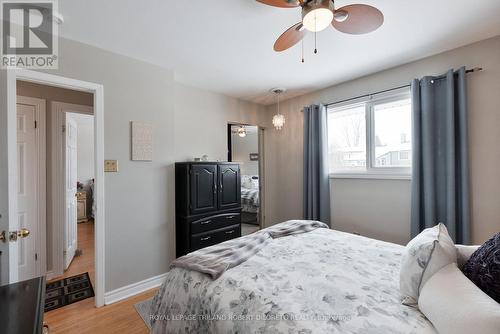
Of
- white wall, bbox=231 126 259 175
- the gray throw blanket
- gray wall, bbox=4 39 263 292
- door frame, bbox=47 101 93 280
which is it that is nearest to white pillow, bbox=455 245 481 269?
the gray throw blanket

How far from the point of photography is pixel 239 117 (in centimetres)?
391

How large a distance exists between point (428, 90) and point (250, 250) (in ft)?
8.00

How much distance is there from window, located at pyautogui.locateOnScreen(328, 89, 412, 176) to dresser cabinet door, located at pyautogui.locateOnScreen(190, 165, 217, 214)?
5.89ft

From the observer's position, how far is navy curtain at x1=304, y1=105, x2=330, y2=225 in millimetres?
3303

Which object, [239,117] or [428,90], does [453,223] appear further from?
[239,117]

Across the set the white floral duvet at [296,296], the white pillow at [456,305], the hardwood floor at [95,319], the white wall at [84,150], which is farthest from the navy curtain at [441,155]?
the white wall at [84,150]

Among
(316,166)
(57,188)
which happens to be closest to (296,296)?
(316,166)

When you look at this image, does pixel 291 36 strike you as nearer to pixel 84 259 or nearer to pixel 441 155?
pixel 441 155

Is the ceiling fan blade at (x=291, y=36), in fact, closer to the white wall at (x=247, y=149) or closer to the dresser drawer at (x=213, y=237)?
the dresser drawer at (x=213, y=237)

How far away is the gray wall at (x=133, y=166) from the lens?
2.24 meters

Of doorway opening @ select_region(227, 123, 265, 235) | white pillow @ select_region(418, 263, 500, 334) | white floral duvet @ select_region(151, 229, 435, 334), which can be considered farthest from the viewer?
doorway opening @ select_region(227, 123, 265, 235)

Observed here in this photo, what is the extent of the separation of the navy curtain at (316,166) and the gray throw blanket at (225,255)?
1.40 metres

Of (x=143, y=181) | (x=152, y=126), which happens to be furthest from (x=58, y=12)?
(x=143, y=181)

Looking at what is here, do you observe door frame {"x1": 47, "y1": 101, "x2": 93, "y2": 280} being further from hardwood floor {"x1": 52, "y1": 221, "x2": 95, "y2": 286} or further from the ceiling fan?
the ceiling fan
